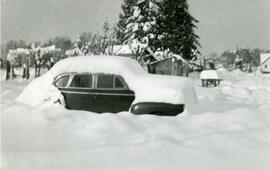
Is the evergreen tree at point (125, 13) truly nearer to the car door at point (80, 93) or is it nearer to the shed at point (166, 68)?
the car door at point (80, 93)

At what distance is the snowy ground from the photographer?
3330 millimetres

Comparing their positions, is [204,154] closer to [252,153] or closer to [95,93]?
[252,153]

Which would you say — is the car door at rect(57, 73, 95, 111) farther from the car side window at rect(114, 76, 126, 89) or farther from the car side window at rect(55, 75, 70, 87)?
the car side window at rect(114, 76, 126, 89)

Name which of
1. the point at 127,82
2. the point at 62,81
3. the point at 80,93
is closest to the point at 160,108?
the point at 127,82

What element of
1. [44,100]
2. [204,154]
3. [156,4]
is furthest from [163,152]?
[156,4]

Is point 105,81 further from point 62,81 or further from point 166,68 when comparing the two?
point 166,68

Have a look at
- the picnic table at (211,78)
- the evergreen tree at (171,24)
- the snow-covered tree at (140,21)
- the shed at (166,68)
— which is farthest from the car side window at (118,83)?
the picnic table at (211,78)

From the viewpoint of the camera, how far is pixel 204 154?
353 centimetres

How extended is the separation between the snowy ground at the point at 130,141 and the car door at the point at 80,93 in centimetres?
74

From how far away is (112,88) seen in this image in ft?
18.1

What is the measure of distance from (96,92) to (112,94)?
0.28m

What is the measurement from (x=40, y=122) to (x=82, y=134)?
651 millimetres

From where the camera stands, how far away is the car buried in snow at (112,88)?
5219mm

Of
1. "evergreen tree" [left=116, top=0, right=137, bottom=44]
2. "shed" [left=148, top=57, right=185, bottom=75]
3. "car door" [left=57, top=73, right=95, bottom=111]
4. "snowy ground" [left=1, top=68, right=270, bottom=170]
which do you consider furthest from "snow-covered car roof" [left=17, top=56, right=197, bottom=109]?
"shed" [left=148, top=57, right=185, bottom=75]
